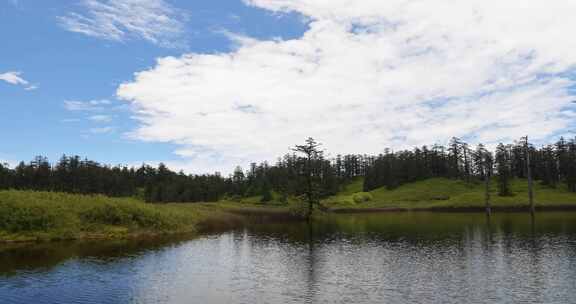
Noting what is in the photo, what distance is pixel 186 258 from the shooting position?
5016 centimetres

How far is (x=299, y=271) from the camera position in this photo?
137ft

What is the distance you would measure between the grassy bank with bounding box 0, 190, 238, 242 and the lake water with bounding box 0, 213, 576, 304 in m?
6.35

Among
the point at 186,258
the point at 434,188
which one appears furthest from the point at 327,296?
the point at 434,188

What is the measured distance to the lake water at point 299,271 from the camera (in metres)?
31.5

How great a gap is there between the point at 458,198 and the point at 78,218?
131 meters

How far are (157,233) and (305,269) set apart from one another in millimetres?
42001

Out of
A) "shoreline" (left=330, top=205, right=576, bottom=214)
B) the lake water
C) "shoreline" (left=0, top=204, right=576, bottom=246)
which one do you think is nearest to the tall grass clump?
"shoreline" (left=0, top=204, right=576, bottom=246)

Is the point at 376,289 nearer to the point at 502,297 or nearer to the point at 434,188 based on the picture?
the point at 502,297

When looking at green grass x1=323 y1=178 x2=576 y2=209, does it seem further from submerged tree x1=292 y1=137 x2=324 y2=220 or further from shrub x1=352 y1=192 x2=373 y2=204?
submerged tree x1=292 y1=137 x2=324 y2=220

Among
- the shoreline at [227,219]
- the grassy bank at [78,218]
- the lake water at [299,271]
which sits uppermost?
the grassy bank at [78,218]

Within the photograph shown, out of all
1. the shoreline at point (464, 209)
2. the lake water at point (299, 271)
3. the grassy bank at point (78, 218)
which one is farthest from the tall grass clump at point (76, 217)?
the shoreline at point (464, 209)

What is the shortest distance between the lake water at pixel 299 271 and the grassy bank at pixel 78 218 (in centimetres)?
635

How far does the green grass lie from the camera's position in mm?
147238

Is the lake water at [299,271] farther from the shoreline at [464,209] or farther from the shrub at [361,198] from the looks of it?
the shrub at [361,198]
